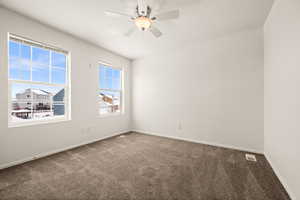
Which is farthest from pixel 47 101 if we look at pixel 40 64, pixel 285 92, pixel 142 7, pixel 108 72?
pixel 285 92

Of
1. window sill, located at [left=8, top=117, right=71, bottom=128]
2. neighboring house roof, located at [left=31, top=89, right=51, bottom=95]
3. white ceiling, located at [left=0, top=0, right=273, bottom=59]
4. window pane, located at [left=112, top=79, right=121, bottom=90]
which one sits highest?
white ceiling, located at [left=0, top=0, right=273, bottom=59]

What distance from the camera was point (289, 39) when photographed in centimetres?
152

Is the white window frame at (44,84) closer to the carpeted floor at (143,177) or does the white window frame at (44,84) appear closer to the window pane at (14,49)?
the window pane at (14,49)

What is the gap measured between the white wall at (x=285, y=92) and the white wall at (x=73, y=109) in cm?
379

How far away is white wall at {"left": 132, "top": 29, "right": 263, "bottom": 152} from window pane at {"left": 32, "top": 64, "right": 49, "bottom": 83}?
265 centimetres

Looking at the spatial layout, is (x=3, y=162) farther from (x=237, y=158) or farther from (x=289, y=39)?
(x=289, y=39)

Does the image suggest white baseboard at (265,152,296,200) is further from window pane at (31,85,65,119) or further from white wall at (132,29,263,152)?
window pane at (31,85,65,119)

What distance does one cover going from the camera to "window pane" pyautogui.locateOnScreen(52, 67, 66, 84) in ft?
8.89

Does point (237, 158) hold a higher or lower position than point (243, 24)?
lower

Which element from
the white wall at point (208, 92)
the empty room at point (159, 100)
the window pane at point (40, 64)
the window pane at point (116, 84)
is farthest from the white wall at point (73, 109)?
the white wall at point (208, 92)

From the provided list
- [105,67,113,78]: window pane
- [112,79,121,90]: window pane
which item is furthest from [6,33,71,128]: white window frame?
[112,79,121,90]: window pane

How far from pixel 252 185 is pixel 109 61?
4200 millimetres

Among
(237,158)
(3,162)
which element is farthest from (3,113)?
(237,158)

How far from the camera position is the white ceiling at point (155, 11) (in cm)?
192
